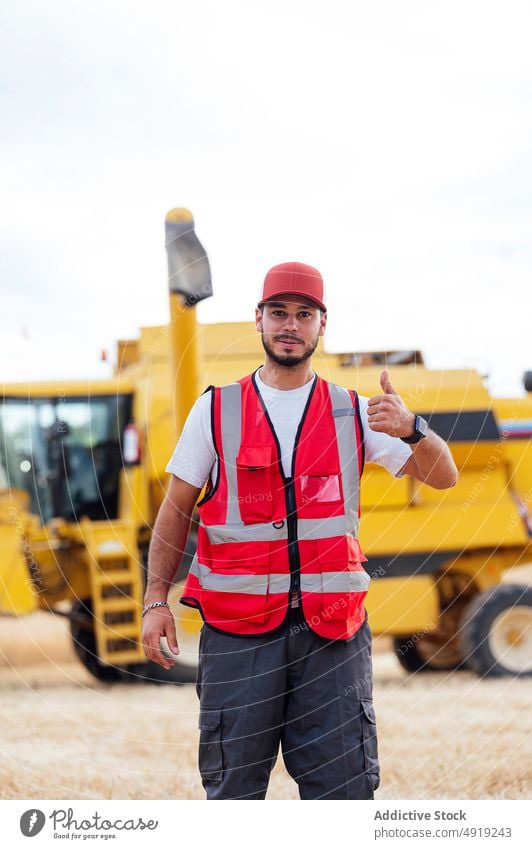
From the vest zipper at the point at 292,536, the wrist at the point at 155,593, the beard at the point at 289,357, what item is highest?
the beard at the point at 289,357

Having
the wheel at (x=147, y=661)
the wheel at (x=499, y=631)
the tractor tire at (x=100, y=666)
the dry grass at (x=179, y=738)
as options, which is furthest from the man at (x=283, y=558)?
the wheel at (x=499, y=631)

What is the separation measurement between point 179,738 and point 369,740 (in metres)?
3.31

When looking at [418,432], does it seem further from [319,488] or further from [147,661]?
[147,661]

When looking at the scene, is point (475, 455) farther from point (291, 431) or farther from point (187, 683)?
point (291, 431)

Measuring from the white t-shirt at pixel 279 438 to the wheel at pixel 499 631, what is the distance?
5.58m

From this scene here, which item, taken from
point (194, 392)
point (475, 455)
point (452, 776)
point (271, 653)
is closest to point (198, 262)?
point (271, 653)

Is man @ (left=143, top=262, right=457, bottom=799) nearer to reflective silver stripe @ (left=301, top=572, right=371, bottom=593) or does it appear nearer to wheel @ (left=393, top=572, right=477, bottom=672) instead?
reflective silver stripe @ (left=301, top=572, right=371, bottom=593)

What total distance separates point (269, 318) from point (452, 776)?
9.52ft

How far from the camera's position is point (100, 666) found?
8.98 meters

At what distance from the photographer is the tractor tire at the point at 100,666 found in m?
8.54

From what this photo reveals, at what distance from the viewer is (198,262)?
4.29 metres

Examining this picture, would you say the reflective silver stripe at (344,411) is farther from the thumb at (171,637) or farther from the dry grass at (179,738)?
the dry grass at (179,738)

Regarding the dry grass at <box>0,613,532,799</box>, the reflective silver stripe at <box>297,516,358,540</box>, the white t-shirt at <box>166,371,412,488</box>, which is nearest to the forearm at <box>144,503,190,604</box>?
the white t-shirt at <box>166,371,412,488</box>

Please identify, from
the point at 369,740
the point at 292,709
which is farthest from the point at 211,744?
the point at 369,740
